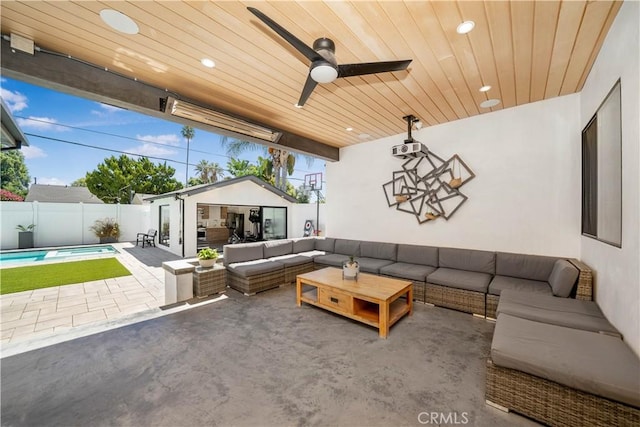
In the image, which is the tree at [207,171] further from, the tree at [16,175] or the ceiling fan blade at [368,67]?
the ceiling fan blade at [368,67]

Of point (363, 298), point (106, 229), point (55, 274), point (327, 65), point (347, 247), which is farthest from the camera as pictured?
point (106, 229)

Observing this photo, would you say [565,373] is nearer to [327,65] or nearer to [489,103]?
[327,65]

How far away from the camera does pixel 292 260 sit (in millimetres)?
4965

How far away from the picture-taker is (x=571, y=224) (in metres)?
3.29

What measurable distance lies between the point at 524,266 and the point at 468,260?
0.69 metres

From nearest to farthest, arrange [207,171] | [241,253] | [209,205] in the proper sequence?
1. [241,253]
2. [209,205]
3. [207,171]

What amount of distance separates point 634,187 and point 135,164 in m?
21.7

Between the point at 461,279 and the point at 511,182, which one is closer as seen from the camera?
the point at 461,279

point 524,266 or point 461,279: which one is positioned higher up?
point 524,266

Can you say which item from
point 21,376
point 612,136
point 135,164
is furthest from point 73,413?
point 135,164

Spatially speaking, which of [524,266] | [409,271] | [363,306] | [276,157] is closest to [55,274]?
[363,306]

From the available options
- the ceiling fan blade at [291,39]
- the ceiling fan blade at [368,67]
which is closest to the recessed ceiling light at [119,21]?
the ceiling fan blade at [291,39]

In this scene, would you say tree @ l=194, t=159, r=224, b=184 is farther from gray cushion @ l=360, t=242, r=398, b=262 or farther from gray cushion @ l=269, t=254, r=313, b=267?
gray cushion @ l=360, t=242, r=398, b=262

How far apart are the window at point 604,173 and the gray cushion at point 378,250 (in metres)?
2.63
